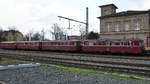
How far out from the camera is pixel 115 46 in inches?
831

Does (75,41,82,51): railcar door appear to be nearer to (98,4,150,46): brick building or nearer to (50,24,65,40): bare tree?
(98,4,150,46): brick building

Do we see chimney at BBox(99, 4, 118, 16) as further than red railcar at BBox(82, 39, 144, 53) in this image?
Yes

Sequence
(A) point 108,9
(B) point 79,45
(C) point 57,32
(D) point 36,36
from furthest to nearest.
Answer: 1. (D) point 36,36
2. (C) point 57,32
3. (A) point 108,9
4. (B) point 79,45

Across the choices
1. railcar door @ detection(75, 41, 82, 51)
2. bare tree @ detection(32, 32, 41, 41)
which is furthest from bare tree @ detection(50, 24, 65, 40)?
railcar door @ detection(75, 41, 82, 51)

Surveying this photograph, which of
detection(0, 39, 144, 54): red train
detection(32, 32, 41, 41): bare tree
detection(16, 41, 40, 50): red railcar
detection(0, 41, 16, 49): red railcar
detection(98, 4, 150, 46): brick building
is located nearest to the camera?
detection(0, 39, 144, 54): red train

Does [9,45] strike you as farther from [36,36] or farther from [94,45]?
[36,36]

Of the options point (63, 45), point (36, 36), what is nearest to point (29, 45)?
point (63, 45)

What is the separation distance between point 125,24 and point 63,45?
→ 910 inches

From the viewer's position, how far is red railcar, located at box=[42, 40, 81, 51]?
25.6 m

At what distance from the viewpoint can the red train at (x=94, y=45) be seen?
19.6 m

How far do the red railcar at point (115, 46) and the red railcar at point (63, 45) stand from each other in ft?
5.27

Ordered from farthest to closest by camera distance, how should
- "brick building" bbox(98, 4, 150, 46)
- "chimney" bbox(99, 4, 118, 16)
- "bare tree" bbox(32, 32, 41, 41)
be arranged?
1. "bare tree" bbox(32, 32, 41, 41)
2. "chimney" bbox(99, 4, 118, 16)
3. "brick building" bbox(98, 4, 150, 46)

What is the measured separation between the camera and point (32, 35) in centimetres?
9156

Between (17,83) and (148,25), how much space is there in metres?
38.0
